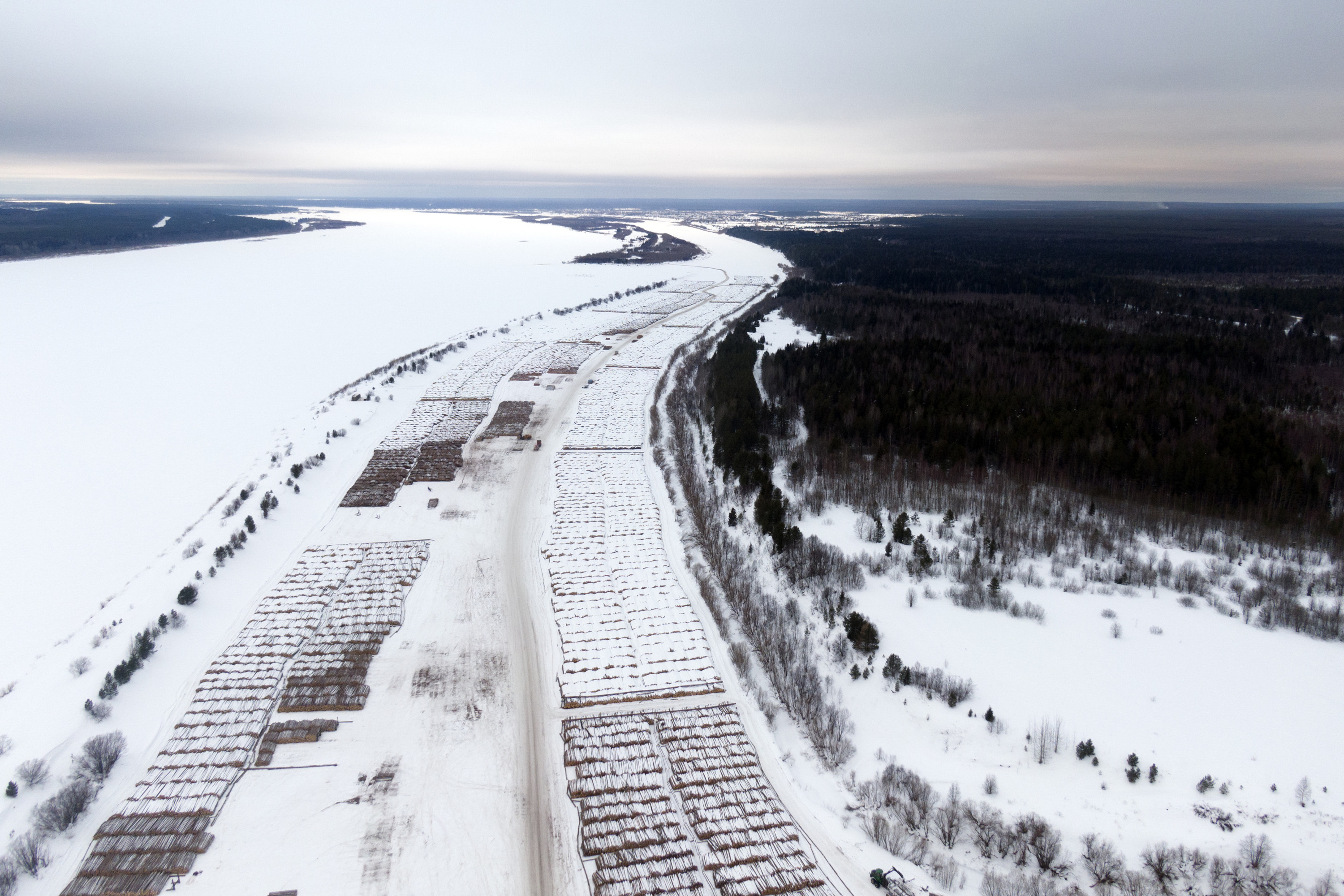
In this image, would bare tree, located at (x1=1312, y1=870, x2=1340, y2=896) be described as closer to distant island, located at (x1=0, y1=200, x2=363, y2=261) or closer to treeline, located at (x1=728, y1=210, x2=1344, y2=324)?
treeline, located at (x1=728, y1=210, x2=1344, y2=324)

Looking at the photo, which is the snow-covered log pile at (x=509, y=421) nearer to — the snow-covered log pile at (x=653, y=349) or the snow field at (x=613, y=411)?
the snow field at (x=613, y=411)

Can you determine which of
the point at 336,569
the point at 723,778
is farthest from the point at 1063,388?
the point at 336,569

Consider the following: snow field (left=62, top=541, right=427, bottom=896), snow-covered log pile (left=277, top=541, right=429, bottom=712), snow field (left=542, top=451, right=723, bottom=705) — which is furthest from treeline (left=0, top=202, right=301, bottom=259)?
snow field (left=542, top=451, right=723, bottom=705)

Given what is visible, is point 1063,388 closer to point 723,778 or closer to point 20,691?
point 723,778

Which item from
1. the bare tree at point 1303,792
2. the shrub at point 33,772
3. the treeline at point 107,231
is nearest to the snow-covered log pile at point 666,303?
the shrub at point 33,772

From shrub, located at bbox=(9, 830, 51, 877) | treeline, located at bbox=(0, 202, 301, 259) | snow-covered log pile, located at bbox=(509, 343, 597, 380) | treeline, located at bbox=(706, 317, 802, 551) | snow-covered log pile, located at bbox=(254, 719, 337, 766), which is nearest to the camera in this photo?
shrub, located at bbox=(9, 830, 51, 877)

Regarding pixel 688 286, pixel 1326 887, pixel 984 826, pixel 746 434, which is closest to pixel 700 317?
pixel 688 286

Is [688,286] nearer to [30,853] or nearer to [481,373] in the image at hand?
[481,373]

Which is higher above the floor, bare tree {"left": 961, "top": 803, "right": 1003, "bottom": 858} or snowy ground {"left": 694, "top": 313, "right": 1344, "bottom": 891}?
snowy ground {"left": 694, "top": 313, "right": 1344, "bottom": 891}
